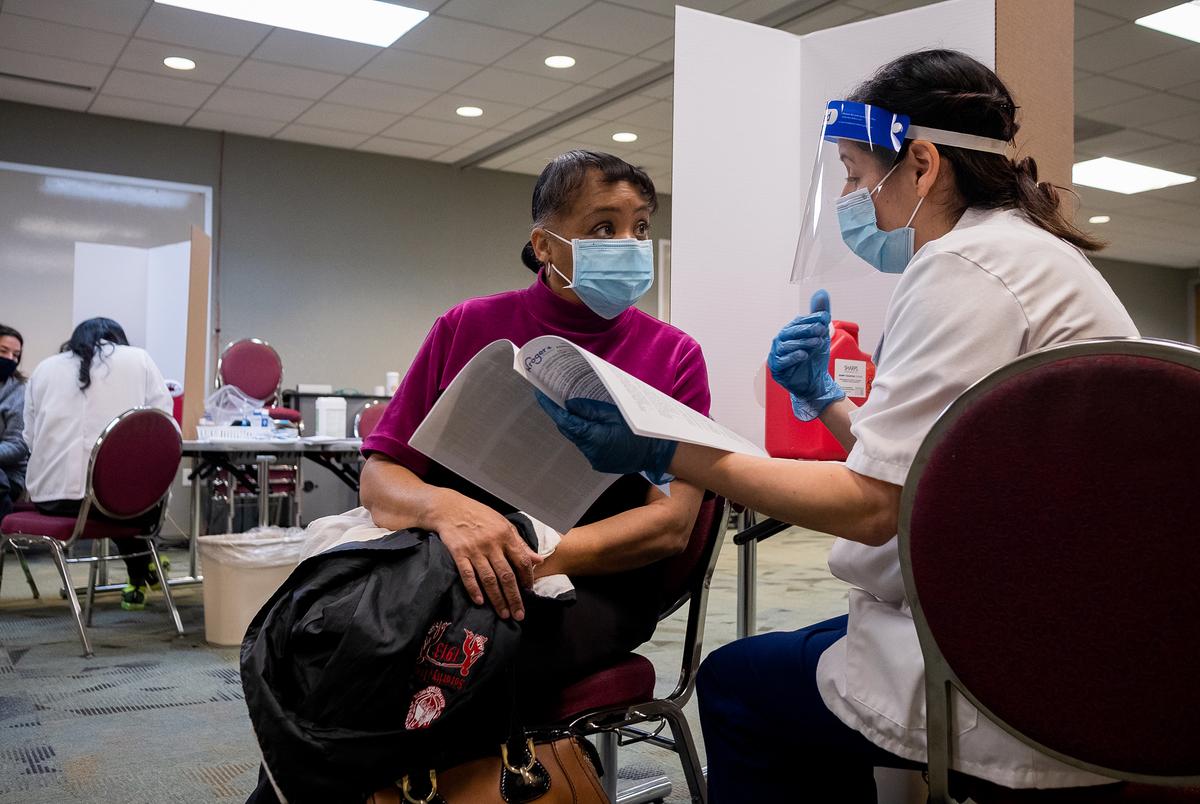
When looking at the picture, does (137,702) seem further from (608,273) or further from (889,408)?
(889,408)

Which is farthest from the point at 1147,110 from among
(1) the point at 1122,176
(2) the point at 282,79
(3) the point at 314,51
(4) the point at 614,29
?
(2) the point at 282,79

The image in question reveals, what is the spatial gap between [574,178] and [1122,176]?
27.4 feet

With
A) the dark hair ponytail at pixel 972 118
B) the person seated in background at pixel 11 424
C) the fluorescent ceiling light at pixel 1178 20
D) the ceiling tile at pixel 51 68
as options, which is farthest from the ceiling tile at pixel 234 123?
the dark hair ponytail at pixel 972 118

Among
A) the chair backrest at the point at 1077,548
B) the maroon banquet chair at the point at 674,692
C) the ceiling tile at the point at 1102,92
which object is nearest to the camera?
the chair backrest at the point at 1077,548

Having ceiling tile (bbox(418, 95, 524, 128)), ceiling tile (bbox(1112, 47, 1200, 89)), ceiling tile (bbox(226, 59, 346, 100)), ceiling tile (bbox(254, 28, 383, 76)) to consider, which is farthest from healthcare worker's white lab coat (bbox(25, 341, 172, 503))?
ceiling tile (bbox(1112, 47, 1200, 89))

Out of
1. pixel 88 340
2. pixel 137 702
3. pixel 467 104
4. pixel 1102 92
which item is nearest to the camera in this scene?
pixel 137 702

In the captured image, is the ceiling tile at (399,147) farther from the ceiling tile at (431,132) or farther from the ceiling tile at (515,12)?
the ceiling tile at (515,12)

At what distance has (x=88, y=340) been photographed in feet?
14.4

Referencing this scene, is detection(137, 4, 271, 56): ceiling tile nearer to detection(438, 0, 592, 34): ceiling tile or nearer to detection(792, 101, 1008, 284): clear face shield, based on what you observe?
detection(438, 0, 592, 34): ceiling tile

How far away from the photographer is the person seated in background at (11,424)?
15.3 ft

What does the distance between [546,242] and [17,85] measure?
21.8 ft

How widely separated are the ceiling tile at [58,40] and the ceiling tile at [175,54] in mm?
84

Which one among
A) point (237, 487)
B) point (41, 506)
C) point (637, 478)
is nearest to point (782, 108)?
point (637, 478)

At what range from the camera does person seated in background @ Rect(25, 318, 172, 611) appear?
3.98m
